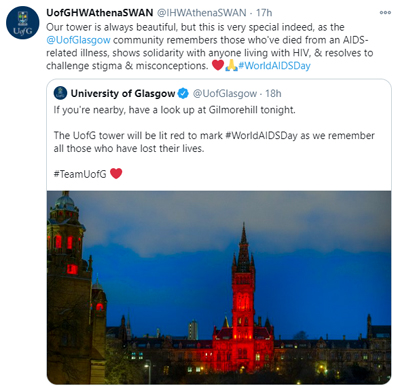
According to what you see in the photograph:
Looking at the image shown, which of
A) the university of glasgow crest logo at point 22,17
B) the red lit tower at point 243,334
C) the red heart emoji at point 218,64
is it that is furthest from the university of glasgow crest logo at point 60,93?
the red lit tower at point 243,334

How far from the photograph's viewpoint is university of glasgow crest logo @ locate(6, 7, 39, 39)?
17.1 metres

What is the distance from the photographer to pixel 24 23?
56.4 ft

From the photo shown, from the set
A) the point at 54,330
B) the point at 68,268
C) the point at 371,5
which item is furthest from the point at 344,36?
the point at 68,268

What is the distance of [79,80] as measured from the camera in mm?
17453

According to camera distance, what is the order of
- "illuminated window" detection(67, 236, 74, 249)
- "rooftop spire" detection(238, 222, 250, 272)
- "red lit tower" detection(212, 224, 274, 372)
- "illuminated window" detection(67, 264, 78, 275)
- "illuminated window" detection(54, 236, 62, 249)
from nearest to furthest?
1. "illuminated window" detection(67, 264, 78, 275)
2. "illuminated window" detection(54, 236, 62, 249)
3. "illuminated window" detection(67, 236, 74, 249)
4. "red lit tower" detection(212, 224, 274, 372)
5. "rooftop spire" detection(238, 222, 250, 272)

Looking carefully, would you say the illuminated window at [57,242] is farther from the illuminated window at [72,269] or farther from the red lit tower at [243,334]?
the red lit tower at [243,334]

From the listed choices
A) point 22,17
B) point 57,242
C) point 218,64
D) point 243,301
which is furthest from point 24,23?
point 243,301

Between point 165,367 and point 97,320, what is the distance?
200ft

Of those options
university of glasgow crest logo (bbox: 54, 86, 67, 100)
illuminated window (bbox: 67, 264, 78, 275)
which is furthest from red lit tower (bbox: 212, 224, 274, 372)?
university of glasgow crest logo (bbox: 54, 86, 67, 100)

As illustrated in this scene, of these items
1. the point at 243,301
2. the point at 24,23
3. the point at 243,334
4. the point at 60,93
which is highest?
the point at 24,23

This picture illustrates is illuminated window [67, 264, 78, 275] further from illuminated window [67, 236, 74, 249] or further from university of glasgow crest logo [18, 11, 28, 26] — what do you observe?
university of glasgow crest logo [18, 11, 28, 26]

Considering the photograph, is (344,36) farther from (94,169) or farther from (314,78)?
(94,169)

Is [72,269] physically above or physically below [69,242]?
below

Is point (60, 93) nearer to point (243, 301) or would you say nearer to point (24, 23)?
point (24, 23)
